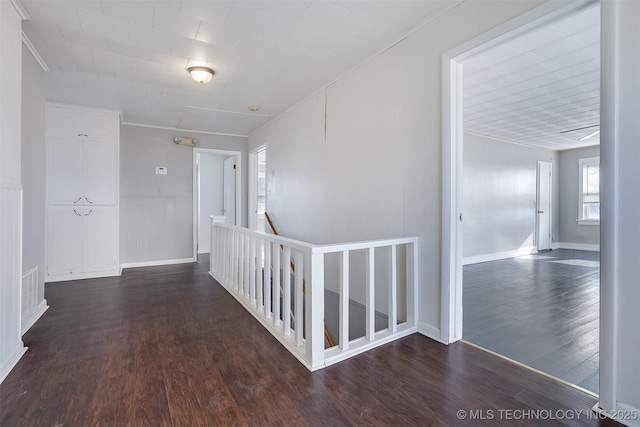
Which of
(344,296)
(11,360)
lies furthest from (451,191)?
(11,360)

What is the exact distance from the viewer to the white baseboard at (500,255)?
214 inches

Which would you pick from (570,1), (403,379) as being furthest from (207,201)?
(570,1)

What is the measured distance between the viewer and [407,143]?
99.4 inches

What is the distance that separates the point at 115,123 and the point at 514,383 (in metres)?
5.42

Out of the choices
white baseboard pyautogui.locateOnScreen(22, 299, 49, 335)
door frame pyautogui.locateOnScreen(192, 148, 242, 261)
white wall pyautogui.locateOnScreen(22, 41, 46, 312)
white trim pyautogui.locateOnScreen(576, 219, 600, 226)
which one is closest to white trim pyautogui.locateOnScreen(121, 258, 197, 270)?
door frame pyautogui.locateOnScreen(192, 148, 242, 261)

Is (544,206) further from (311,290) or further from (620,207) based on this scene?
(311,290)

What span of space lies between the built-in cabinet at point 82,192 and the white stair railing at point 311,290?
7.52 ft

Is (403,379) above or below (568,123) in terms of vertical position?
below

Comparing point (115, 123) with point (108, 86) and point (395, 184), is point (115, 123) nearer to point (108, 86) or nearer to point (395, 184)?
point (108, 86)

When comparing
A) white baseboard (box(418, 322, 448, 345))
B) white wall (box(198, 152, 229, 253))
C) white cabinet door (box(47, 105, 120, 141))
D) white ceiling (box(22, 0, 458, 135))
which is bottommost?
white baseboard (box(418, 322, 448, 345))

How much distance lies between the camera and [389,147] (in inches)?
106

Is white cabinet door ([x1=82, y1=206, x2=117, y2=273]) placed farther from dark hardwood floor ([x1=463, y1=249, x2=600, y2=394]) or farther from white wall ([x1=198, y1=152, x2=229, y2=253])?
dark hardwood floor ([x1=463, y1=249, x2=600, y2=394])

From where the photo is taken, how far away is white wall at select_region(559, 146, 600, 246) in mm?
6879

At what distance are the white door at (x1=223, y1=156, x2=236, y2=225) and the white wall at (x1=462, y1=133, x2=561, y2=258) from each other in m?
4.44
